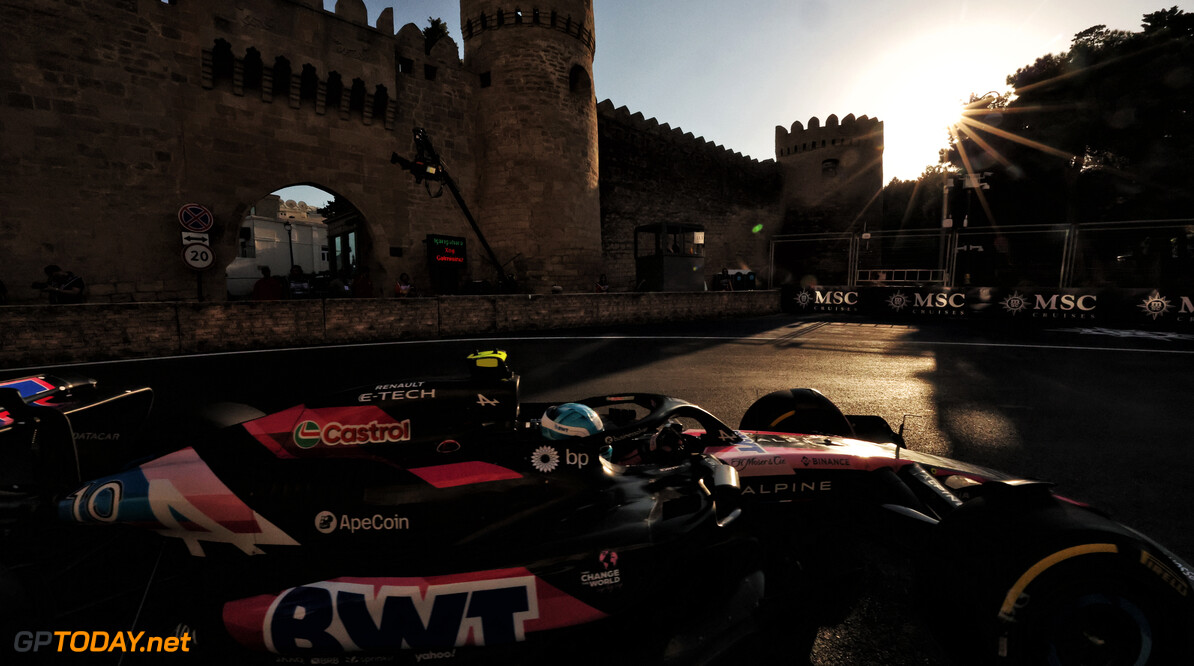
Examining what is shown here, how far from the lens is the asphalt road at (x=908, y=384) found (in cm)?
304

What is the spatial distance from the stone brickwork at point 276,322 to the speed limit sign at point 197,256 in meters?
1.22

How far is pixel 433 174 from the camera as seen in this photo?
17766 mm

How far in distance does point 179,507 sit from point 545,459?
4.51ft

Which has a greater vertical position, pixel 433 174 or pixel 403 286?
pixel 433 174

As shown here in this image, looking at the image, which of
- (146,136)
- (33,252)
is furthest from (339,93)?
(33,252)

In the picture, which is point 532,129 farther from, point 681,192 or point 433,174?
point 681,192

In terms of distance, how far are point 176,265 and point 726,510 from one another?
55.5 ft

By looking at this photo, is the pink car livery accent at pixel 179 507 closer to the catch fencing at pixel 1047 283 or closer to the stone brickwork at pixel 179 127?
the stone brickwork at pixel 179 127

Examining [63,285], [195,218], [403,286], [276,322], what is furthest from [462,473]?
[403,286]

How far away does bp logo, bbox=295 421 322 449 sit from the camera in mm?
2006

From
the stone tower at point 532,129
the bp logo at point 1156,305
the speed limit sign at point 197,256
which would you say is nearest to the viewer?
the speed limit sign at point 197,256

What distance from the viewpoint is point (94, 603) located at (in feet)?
5.83

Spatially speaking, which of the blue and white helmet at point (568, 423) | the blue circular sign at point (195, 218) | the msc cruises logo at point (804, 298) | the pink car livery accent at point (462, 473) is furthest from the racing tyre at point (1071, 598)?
the msc cruises logo at point (804, 298)

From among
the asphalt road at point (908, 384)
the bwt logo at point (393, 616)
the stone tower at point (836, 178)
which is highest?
the stone tower at point (836, 178)
